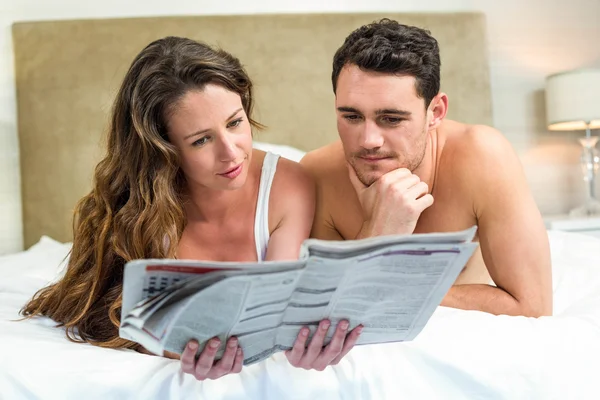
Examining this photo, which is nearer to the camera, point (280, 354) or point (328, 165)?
point (280, 354)

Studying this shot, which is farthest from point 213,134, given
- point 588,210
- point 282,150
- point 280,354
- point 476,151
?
point 588,210

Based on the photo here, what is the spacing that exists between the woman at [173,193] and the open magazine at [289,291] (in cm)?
39

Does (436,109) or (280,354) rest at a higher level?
(436,109)

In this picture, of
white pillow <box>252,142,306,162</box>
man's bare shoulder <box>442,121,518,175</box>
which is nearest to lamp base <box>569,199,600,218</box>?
white pillow <box>252,142,306,162</box>

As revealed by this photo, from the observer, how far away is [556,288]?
1.46 metres

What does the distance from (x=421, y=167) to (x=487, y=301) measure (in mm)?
347

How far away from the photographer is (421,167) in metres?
1.36

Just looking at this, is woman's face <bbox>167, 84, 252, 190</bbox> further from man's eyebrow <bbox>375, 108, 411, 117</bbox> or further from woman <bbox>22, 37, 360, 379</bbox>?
man's eyebrow <bbox>375, 108, 411, 117</bbox>

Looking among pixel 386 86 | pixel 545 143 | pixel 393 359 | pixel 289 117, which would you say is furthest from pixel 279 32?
pixel 393 359

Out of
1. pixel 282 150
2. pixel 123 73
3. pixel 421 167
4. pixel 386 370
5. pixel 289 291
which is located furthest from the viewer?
pixel 123 73

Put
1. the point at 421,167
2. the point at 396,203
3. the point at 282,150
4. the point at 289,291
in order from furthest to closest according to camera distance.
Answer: the point at 282,150 → the point at 421,167 → the point at 396,203 → the point at 289,291

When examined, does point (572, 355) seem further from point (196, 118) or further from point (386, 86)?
point (196, 118)

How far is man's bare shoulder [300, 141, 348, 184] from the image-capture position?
144 centimetres

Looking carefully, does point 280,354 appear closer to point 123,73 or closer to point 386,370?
point 386,370
